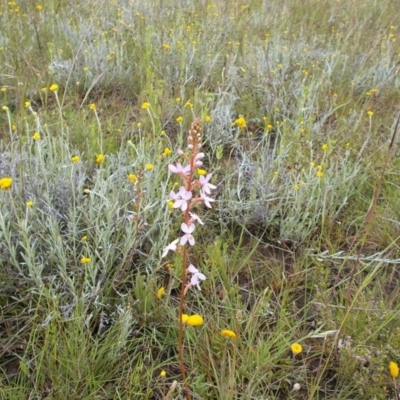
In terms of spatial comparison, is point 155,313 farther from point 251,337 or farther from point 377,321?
point 377,321

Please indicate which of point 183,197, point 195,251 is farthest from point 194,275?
point 195,251

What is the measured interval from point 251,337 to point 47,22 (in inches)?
133

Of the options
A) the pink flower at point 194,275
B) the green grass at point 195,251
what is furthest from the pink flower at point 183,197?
the green grass at point 195,251

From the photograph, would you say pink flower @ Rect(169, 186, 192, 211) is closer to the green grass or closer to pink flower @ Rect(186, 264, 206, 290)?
pink flower @ Rect(186, 264, 206, 290)

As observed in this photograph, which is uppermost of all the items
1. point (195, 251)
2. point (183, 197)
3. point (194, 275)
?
point (183, 197)

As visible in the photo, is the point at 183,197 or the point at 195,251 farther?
the point at 195,251

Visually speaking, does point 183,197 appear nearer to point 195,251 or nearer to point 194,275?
A: point 194,275

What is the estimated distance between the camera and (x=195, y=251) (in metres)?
1.84

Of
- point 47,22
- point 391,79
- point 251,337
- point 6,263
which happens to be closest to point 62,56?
point 47,22

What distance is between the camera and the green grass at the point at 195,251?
1363mm

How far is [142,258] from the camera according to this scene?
1.78 metres

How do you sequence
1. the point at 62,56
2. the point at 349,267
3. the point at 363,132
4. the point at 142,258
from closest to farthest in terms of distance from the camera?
the point at 142,258 < the point at 349,267 < the point at 363,132 < the point at 62,56

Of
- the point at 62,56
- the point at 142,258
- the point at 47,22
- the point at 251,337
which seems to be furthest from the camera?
the point at 47,22

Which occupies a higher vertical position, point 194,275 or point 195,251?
point 194,275
